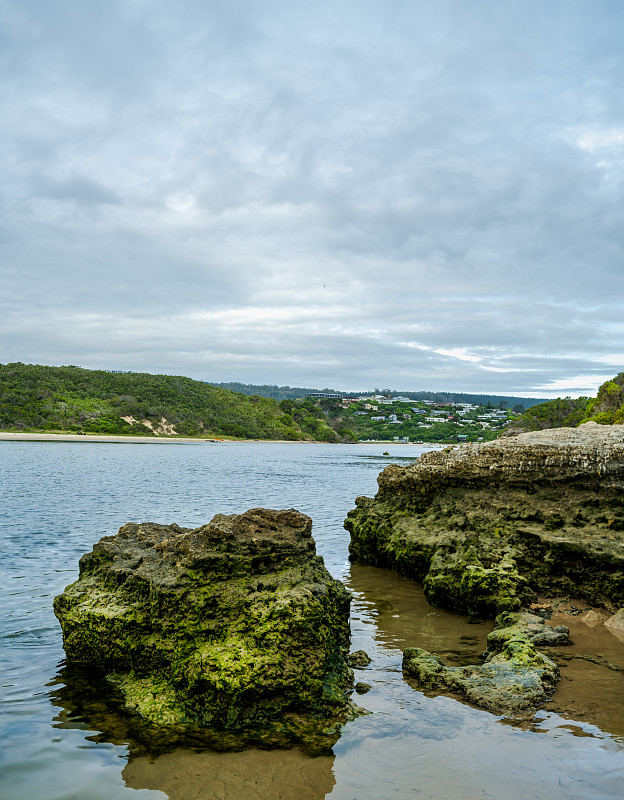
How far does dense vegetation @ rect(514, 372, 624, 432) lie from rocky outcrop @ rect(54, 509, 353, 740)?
39872mm

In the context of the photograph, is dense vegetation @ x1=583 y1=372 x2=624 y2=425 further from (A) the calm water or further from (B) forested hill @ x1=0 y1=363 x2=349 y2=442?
(B) forested hill @ x1=0 y1=363 x2=349 y2=442

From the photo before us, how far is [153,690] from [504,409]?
20291 cm

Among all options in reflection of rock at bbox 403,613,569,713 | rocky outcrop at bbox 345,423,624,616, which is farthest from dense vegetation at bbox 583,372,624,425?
reflection of rock at bbox 403,613,569,713

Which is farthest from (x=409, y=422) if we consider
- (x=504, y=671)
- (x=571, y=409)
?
(x=504, y=671)

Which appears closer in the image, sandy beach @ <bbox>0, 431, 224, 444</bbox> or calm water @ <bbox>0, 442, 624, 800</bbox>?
calm water @ <bbox>0, 442, 624, 800</bbox>

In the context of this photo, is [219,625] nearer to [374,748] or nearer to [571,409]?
[374,748]

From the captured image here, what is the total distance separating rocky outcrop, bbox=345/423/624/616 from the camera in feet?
25.8

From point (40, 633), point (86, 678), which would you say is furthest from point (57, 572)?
point (86, 678)

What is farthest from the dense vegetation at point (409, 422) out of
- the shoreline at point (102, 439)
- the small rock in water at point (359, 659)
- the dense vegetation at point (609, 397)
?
the small rock in water at point (359, 659)

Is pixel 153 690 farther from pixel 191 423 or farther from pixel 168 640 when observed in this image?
pixel 191 423

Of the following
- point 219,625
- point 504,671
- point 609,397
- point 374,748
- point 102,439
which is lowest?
point 102,439

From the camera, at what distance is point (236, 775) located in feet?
13.6

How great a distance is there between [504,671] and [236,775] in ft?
9.60

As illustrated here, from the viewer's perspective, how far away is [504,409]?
196125mm
